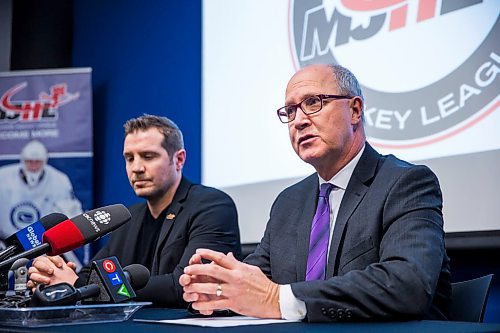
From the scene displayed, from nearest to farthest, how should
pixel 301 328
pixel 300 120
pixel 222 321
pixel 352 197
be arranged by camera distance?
1. pixel 301 328
2. pixel 222 321
3. pixel 352 197
4. pixel 300 120

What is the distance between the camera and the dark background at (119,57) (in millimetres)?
4332

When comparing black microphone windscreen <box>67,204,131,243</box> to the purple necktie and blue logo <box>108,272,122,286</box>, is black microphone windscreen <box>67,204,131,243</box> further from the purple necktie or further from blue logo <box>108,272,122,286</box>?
the purple necktie

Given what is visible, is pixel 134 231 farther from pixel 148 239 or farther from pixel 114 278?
pixel 114 278

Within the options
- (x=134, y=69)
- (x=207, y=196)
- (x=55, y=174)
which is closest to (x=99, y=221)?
(x=207, y=196)

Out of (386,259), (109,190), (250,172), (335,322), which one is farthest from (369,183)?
(109,190)

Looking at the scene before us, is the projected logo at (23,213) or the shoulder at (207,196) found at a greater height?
the shoulder at (207,196)

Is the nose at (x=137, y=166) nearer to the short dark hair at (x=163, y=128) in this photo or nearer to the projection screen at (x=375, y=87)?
the short dark hair at (x=163, y=128)

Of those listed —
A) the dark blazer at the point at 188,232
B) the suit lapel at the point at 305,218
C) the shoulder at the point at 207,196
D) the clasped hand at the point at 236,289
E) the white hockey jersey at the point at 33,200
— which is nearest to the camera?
the clasped hand at the point at 236,289

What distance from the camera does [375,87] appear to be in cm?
300

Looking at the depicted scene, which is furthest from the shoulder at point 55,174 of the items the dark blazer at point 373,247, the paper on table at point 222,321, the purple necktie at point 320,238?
the paper on table at point 222,321

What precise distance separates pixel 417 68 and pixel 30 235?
172 centimetres

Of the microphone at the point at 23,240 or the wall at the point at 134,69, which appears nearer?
the microphone at the point at 23,240

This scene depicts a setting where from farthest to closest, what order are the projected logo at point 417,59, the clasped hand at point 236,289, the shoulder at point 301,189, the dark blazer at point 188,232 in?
the dark blazer at point 188,232
the projected logo at point 417,59
the shoulder at point 301,189
the clasped hand at point 236,289

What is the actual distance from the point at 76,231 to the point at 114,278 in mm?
174
